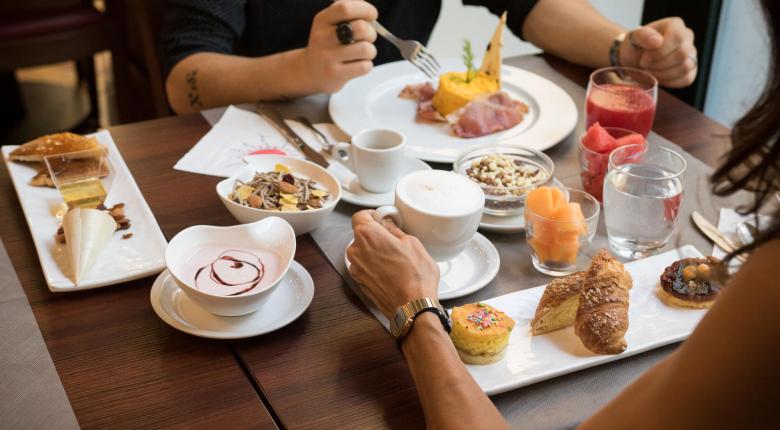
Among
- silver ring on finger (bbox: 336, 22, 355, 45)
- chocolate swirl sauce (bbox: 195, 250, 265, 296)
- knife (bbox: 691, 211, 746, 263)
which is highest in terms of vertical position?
silver ring on finger (bbox: 336, 22, 355, 45)

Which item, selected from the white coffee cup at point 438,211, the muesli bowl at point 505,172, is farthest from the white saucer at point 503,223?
the white coffee cup at point 438,211

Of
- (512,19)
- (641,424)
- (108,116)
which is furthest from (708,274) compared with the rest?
(108,116)

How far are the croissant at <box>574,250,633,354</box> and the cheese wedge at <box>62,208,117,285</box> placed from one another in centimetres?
76

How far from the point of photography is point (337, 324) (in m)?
1.18

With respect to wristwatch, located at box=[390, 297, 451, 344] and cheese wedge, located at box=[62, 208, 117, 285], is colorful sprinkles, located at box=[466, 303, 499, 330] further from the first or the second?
cheese wedge, located at box=[62, 208, 117, 285]

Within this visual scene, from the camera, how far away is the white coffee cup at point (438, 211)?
1220 millimetres

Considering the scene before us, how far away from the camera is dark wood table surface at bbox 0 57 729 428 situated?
102cm

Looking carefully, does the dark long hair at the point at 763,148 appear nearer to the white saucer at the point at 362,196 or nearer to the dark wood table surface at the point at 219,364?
the dark wood table surface at the point at 219,364

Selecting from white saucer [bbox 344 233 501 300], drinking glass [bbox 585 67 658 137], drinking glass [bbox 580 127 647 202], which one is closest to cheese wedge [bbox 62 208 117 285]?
white saucer [bbox 344 233 501 300]

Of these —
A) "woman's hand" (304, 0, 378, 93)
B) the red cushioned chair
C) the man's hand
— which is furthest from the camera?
the red cushioned chair

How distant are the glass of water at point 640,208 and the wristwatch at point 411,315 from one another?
1.34ft

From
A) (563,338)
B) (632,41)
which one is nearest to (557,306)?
(563,338)

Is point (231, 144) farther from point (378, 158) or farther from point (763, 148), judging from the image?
point (763, 148)

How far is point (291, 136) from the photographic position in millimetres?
1708
